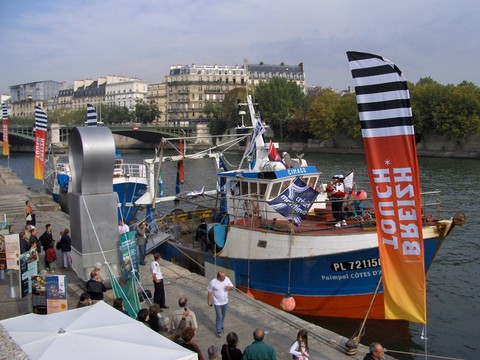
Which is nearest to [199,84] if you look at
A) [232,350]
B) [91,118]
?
[91,118]

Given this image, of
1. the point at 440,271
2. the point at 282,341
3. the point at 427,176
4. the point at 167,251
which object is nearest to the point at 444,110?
the point at 427,176

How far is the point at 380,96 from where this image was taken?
894cm

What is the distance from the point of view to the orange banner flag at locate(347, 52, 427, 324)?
28.8 ft

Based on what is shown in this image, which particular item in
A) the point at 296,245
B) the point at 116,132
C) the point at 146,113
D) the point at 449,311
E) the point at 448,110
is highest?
the point at 146,113

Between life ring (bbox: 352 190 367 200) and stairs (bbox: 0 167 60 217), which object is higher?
life ring (bbox: 352 190 367 200)

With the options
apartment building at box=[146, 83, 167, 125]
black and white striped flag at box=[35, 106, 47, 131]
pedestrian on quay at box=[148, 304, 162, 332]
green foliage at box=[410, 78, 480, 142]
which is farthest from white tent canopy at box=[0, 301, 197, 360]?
apartment building at box=[146, 83, 167, 125]

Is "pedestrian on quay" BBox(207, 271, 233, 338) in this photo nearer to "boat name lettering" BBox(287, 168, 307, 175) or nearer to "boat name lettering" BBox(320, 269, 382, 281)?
"boat name lettering" BBox(320, 269, 382, 281)

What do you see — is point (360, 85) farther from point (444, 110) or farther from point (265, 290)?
point (444, 110)

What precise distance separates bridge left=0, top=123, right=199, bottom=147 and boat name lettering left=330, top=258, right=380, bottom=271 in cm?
8198

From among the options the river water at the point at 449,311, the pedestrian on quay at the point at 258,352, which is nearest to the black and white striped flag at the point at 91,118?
the river water at the point at 449,311

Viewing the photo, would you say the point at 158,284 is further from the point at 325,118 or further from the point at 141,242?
the point at 325,118

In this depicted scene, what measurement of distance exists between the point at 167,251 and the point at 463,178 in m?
39.4

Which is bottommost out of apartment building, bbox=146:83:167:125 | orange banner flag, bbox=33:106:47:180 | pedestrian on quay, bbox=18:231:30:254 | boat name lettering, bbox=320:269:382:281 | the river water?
the river water

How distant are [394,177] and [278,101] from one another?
108 metres
